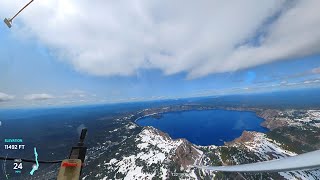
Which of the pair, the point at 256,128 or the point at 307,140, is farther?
the point at 256,128

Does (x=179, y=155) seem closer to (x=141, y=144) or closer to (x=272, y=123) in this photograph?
(x=141, y=144)

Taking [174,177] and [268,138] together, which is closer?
[174,177]

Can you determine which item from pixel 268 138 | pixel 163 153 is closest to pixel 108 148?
pixel 163 153

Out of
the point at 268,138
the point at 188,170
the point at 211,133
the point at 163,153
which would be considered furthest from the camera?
the point at 211,133

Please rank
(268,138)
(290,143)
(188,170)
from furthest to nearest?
(268,138) < (290,143) < (188,170)

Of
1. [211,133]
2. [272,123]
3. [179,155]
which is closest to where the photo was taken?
[179,155]

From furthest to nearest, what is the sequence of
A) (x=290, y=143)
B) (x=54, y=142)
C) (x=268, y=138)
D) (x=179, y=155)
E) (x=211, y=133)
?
(x=211, y=133), (x=54, y=142), (x=268, y=138), (x=290, y=143), (x=179, y=155)

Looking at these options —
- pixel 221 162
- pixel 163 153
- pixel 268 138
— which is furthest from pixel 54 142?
pixel 268 138

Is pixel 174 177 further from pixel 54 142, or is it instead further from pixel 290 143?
pixel 54 142
